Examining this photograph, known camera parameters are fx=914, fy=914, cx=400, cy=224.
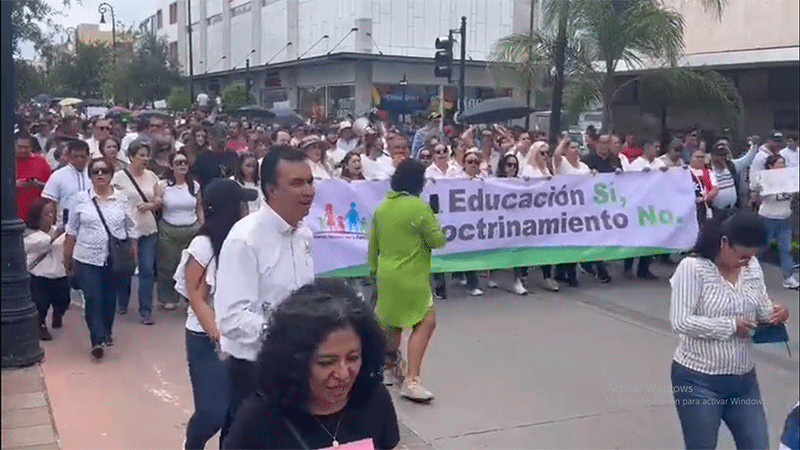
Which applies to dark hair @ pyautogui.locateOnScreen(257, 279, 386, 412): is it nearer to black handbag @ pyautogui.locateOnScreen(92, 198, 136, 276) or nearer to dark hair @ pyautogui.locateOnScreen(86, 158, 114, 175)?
black handbag @ pyautogui.locateOnScreen(92, 198, 136, 276)

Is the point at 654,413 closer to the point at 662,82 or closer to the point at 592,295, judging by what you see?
the point at 662,82

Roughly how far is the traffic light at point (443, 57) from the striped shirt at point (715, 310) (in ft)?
26.2

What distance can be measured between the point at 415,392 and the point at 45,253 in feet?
10.7

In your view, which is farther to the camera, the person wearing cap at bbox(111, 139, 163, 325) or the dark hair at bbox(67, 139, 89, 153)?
the person wearing cap at bbox(111, 139, 163, 325)

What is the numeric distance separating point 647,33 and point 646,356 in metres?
3.87

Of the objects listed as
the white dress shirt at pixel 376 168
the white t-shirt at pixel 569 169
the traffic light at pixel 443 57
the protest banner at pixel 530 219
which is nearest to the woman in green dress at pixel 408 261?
the protest banner at pixel 530 219

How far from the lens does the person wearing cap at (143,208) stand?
7777 millimetres

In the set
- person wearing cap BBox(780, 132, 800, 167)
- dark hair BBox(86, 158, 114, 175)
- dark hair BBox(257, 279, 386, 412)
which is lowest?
dark hair BBox(257, 279, 386, 412)

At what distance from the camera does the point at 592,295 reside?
8906mm

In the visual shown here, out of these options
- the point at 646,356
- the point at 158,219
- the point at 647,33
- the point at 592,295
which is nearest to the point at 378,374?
the point at 647,33

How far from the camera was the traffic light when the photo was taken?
11.9m

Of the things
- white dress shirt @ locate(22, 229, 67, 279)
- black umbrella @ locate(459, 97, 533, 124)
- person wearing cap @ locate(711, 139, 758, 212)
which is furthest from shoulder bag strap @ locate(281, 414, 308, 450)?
black umbrella @ locate(459, 97, 533, 124)

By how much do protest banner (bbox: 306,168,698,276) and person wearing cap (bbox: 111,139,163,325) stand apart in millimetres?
1395

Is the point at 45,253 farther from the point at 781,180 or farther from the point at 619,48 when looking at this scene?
the point at 781,180
